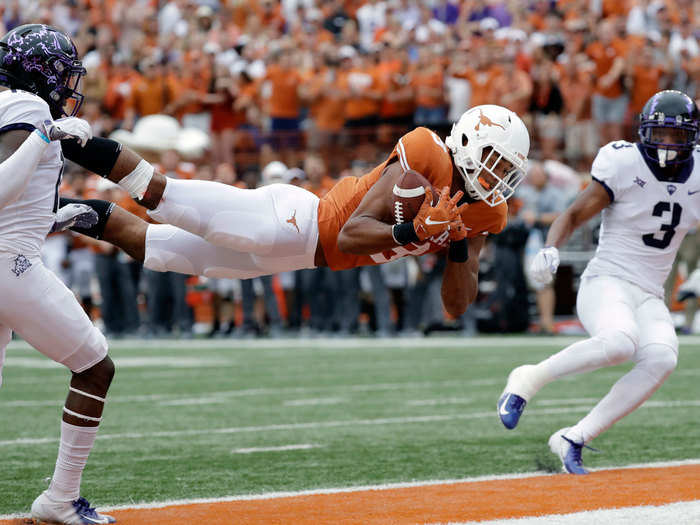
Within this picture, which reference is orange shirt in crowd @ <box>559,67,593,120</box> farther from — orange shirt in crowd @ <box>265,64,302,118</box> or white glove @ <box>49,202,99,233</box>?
white glove @ <box>49,202,99,233</box>

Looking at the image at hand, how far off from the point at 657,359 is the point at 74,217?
2700 millimetres

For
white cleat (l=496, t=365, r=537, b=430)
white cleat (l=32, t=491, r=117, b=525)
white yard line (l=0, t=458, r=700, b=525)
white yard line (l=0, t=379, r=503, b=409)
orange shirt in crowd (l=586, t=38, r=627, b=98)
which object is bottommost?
white yard line (l=0, t=379, r=503, b=409)

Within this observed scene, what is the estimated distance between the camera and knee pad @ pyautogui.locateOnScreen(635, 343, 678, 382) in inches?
215

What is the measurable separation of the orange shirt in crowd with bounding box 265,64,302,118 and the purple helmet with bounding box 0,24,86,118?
10.8m

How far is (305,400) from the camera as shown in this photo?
8.20 meters

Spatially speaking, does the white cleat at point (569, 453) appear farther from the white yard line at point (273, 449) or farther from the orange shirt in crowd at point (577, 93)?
the orange shirt in crowd at point (577, 93)

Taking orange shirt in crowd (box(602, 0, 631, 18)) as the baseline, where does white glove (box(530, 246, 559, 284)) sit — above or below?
below

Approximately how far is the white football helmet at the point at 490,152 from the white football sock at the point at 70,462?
5.93 feet

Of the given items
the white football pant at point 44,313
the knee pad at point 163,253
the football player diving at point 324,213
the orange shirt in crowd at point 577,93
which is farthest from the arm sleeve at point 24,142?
the orange shirt in crowd at point 577,93

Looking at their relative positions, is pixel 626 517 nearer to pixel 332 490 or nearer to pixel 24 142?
pixel 332 490

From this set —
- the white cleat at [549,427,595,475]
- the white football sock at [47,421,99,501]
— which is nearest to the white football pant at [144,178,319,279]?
the white football sock at [47,421,99,501]

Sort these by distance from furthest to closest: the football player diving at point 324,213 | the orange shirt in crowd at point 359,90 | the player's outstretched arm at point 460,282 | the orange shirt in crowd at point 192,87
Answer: the orange shirt in crowd at point 192,87
the orange shirt in crowd at point 359,90
the player's outstretched arm at point 460,282
the football player diving at point 324,213

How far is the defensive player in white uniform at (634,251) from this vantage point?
5.47 m

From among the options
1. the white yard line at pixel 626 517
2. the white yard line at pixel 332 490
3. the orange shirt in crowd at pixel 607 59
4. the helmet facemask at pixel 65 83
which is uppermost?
the orange shirt in crowd at pixel 607 59
